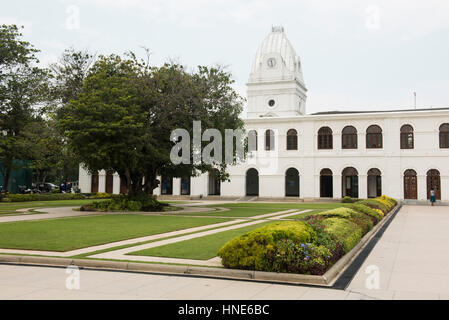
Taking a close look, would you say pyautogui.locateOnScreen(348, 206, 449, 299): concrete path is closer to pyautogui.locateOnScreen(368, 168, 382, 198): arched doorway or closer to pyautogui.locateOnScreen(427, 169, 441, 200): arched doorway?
pyautogui.locateOnScreen(427, 169, 441, 200): arched doorway

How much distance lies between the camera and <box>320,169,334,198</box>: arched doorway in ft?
153

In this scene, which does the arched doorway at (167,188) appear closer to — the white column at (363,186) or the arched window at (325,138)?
the arched window at (325,138)

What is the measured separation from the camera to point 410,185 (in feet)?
141

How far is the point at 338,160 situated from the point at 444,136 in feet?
34.0

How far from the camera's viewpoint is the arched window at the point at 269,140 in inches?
1875

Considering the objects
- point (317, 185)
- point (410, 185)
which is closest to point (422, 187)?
point (410, 185)

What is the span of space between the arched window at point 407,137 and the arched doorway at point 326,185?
8.15 metres

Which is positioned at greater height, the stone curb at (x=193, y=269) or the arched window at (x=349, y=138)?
the arched window at (x=349, y=138)

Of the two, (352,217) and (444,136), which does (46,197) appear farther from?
(444,136)

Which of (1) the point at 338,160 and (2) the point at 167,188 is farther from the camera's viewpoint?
(2) the point at 167,188

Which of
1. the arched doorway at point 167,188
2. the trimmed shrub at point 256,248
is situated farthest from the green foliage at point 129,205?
the arched doorway at point 167,188

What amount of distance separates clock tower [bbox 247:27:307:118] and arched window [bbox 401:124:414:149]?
56.7 ft

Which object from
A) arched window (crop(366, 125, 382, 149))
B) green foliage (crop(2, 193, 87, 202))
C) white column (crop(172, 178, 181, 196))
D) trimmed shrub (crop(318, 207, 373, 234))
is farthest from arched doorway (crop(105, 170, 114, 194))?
trimmed shrub (crop(318, 207, 373, 234))
